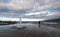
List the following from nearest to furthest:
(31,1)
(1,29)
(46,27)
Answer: (31,1), (1,29), (46,27)

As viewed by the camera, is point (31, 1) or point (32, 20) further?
point (32, 20)

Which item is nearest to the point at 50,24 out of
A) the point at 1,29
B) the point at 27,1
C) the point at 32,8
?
the point at 32,8

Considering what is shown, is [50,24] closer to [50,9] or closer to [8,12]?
[50,9]

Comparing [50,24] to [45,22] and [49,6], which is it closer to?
[45,22]

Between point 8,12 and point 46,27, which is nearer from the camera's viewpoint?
point 8,12

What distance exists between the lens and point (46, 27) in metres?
2.57

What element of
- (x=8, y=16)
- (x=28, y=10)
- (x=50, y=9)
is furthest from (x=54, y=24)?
(x=8, y=16)

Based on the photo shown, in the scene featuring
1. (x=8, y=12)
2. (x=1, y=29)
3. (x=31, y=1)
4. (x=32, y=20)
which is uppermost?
(x=31, y=1)

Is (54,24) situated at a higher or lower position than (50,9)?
lower

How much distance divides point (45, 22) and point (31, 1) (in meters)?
0.62

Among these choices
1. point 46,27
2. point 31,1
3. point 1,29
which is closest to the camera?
point 31,1

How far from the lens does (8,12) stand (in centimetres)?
229

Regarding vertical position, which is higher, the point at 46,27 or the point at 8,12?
the point at 8,12

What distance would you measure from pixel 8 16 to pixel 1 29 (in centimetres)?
38
